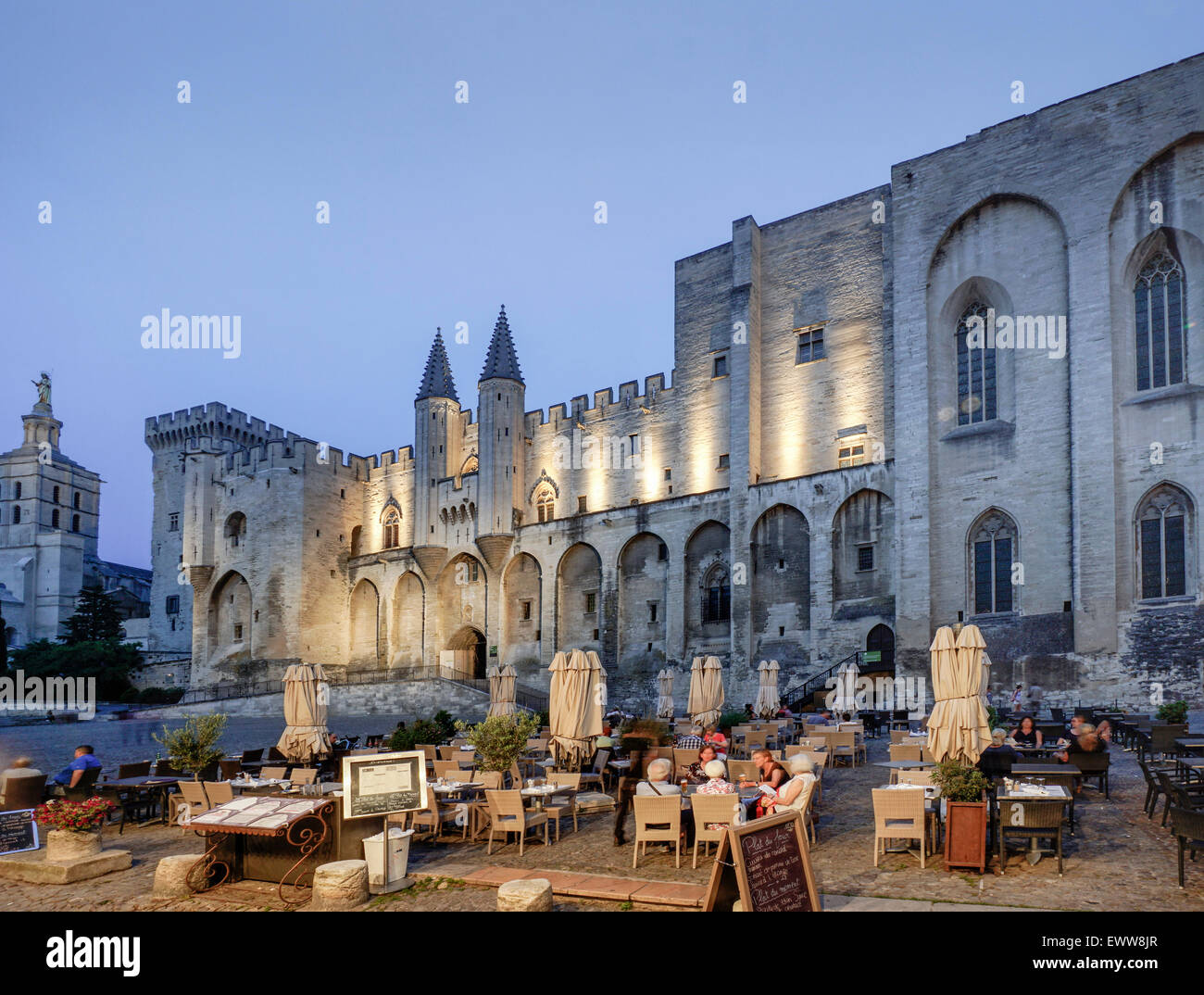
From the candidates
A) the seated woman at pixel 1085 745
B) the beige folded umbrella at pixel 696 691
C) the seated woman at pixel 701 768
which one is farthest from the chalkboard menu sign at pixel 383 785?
the beige folded umbrella at pixel 696 691

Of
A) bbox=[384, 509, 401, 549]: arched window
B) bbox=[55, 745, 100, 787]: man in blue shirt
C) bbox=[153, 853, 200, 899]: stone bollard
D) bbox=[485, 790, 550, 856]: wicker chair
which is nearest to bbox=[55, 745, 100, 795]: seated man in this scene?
bbox=[55, 745, 100, 787]: man in blue shirt

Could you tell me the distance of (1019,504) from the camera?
26.9 metres

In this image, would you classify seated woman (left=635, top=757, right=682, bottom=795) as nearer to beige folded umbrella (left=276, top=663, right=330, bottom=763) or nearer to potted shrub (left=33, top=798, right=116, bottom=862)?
potted shrub (left=33, top=798, right=116, bottom=862)

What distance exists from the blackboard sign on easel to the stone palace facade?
21180mm

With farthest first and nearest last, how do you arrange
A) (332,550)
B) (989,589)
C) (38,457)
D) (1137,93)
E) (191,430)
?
1. (38,457)
2. (191,430)
3. (332,550)
4. (989,589)
5. (1137,93)

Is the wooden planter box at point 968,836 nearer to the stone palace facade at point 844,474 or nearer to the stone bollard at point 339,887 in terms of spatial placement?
the stone bollard at point 339,887

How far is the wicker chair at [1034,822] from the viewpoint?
820cm

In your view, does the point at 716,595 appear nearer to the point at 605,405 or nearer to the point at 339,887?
the point at 605,405

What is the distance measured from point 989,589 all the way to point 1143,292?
29.8 feet

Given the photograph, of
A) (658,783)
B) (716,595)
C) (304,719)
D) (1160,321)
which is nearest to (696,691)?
(304,719)

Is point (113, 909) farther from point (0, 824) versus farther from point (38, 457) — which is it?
point (38, 457)

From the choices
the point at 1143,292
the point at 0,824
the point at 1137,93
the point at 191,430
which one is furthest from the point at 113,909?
the point at 191,430

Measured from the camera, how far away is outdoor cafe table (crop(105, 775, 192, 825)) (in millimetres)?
11930

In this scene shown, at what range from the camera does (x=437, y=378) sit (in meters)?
44.5
